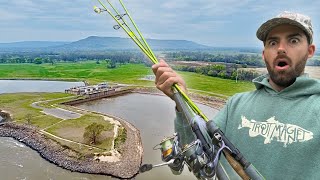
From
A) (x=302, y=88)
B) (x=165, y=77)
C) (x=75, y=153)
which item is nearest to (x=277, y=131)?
(x=302, y=88)

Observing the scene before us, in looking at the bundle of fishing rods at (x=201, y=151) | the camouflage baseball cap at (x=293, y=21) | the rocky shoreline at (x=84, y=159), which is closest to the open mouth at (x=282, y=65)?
the camouflage baseball cap at (x=293, y=21)

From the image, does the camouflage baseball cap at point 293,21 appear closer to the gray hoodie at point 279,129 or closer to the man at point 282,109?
the man at point 282,109

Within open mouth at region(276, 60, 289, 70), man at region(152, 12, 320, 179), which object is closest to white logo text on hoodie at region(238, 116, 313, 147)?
man at region(152, 12, 320, 179)

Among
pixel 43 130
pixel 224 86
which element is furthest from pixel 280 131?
pixel 224 86

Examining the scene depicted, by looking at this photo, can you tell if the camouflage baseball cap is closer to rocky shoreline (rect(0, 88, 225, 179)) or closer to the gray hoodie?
the gray hoodie

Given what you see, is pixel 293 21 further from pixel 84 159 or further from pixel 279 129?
pixel 84 159

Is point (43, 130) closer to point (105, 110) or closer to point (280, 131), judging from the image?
point (105, 110)
